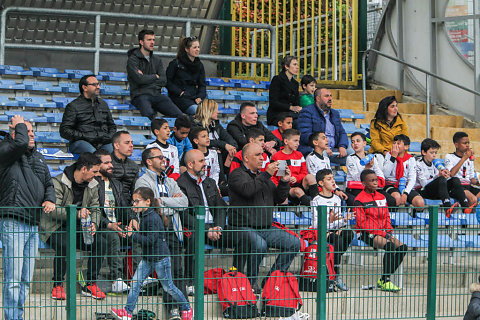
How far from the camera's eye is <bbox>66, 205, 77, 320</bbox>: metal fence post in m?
7.02

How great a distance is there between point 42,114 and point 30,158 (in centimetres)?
426

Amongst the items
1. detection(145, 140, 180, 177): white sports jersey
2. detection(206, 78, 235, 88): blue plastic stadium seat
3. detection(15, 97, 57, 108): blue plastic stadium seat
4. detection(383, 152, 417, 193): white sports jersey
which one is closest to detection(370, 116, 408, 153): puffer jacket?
detection(383, 152, 417, 193): white sports jersey

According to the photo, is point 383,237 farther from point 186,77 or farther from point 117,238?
point 186,77

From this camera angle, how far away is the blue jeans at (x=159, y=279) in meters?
7.19

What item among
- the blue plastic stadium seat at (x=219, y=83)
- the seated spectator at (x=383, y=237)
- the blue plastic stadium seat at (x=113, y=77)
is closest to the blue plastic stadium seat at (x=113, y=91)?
the blue plastic stadium seat at (x=113, y=77)

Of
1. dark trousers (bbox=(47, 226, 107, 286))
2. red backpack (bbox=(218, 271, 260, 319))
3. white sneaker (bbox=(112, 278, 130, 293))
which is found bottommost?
red backpack (bbox=(218, 271, 260, 319))

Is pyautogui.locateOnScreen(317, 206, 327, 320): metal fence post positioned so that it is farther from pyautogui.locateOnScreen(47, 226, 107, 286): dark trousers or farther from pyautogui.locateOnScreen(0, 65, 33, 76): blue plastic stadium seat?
pyautogui.locateOnScreen(0, 65, 33, 76): blue plastic stadium seat

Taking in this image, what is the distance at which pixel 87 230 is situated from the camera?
23.5 ft

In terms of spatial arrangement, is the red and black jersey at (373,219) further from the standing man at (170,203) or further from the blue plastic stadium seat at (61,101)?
the blue plastic stadium seat at (61,101)

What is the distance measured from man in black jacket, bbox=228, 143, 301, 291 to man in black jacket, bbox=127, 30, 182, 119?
293cm

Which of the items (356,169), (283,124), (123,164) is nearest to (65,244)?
Result: (123,164)

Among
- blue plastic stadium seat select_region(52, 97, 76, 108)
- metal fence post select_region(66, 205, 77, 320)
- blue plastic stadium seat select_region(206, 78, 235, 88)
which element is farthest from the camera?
blue plastic stadium seat select_region(206, 78, 235, 88)

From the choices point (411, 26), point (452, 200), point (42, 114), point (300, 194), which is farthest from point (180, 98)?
point (411, 26)

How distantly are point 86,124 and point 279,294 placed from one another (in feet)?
12.8
